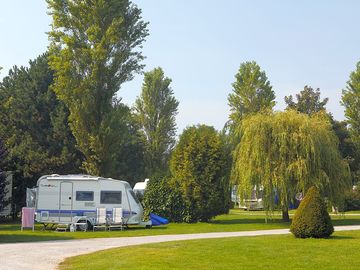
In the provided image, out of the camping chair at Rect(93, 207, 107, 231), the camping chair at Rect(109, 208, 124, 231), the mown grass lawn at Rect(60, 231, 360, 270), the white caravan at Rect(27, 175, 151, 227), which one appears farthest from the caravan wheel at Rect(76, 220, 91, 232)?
the mown grass lawn at Rect(60, 231, 360, 270)

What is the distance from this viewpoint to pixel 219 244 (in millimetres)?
15547

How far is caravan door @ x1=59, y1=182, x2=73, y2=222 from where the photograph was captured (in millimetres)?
24312

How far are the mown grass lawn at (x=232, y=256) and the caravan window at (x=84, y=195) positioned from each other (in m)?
9.48

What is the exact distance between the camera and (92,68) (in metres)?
32.1

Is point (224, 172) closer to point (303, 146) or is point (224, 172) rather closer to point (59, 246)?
point (303, 146)

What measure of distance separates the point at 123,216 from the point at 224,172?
7351mm

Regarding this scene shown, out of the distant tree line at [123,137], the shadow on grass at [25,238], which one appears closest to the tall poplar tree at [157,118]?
the distant tree line at [123,137]

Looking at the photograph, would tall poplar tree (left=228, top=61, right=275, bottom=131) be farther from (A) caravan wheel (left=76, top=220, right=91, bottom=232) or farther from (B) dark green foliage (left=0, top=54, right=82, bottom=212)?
(A) caravan wheel (left=76, top=220, right=91, bottom=232)

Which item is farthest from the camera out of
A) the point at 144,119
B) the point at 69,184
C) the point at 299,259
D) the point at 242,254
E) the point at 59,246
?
the point at 144,119

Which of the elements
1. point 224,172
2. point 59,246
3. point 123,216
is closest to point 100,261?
point 59,246

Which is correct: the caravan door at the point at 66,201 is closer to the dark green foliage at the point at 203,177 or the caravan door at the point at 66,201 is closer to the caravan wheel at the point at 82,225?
the caravan wheel at the point at 82,225

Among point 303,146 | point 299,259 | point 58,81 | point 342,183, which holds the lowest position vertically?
point 299,259

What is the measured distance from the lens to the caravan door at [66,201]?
24.3 m

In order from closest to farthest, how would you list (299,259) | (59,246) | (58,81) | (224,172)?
1. (299,259)
2. (59,246)
3. (224,172)
4. (58,81)
